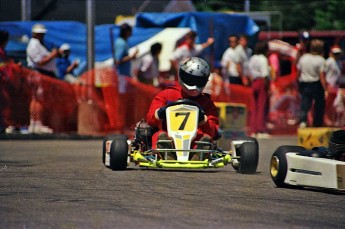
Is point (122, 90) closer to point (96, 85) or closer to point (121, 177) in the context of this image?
point (96, 85)

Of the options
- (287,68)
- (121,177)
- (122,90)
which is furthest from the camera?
(287,68)

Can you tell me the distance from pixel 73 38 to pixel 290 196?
12.8 m

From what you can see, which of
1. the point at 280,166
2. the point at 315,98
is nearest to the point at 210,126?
the point at 280,166

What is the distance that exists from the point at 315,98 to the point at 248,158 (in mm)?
8053

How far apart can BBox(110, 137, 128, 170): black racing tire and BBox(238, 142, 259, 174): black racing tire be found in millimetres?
1185

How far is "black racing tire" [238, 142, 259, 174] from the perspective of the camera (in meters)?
11.5

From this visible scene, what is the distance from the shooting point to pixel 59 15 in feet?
77.5

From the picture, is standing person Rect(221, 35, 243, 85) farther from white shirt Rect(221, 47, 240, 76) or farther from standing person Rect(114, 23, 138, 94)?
standing person Rect(114, 23, 138, 94)

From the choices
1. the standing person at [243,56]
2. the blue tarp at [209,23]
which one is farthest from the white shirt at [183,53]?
the blue tarp at [209,23]

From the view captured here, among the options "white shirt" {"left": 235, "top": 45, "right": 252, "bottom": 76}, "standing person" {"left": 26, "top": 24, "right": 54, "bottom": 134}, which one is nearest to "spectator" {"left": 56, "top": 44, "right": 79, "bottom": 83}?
"standing person" {"left": 26, "top": 24, "right": 54, "bottom": 134}

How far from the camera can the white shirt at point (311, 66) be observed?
62.6 feet

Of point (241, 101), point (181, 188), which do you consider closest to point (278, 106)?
point (241, 101)

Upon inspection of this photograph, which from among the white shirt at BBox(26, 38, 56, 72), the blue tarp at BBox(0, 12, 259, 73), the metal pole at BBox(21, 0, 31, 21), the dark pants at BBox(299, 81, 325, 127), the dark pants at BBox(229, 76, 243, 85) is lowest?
the dark pants at BBox(299, 81, 325, 127)

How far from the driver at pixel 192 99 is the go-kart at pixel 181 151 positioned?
11 centimetres
